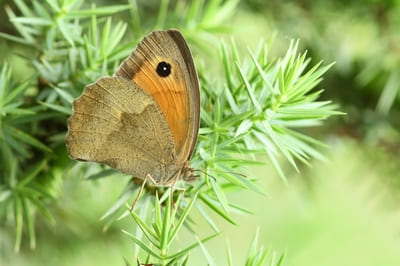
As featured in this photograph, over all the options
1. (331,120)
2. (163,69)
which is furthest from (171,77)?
(331,120)

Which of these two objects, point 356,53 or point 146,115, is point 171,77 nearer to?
point 146,115

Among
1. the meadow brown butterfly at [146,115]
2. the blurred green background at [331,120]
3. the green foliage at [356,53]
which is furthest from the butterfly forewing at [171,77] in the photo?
the green foliage at [356,53]

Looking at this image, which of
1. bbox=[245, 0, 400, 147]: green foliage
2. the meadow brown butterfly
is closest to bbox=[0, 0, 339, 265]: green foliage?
the meadow brown butterfly

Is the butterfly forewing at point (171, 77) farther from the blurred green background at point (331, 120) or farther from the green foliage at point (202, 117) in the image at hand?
the blurred green background at point (331, 120)

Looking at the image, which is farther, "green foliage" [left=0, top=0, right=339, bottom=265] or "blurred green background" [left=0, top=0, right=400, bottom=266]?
"blurred green background" [left=0, top=0, right=400, bottom=266]

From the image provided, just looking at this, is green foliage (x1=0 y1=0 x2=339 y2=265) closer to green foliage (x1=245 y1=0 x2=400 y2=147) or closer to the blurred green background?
the blurred green background

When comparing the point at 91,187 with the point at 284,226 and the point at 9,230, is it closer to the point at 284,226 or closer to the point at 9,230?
the point at 9,230

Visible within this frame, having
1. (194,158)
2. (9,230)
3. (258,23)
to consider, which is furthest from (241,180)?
(258,23)
